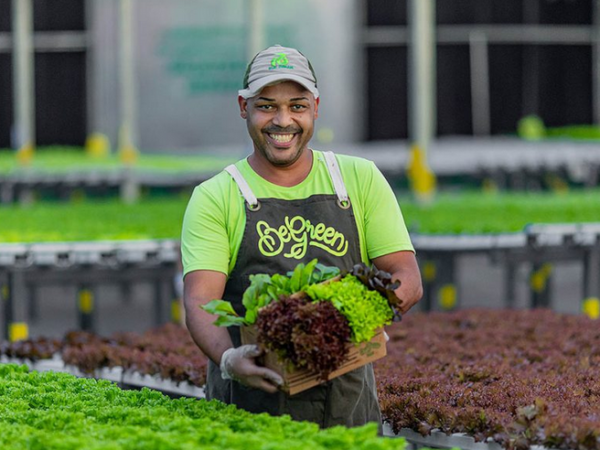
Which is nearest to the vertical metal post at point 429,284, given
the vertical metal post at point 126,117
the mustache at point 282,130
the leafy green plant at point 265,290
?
the vertical metal post at point 126,117

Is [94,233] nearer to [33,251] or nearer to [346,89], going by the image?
[33,251]

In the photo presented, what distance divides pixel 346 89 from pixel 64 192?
541 inches

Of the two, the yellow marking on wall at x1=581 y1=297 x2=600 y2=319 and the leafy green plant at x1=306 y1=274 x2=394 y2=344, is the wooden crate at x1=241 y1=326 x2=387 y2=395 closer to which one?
the leafy green plant at x1=306 y1=274 x2=394 y2=344

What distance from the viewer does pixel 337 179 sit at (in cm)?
448

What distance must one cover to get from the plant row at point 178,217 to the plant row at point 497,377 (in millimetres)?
2545

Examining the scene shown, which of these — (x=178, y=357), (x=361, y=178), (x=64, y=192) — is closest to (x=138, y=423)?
(x=361, y=178)

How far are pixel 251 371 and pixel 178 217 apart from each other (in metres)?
8.37

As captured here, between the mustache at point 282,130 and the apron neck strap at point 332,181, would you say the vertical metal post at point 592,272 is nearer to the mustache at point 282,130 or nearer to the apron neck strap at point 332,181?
the apron neck strap at point 332,181

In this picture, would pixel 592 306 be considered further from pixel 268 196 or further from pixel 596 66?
pixel 596 66

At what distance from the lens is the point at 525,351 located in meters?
6.59

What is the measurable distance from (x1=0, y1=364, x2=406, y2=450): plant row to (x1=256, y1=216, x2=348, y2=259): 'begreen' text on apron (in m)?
0.55

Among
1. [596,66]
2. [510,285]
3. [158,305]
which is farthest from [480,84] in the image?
[158,305]

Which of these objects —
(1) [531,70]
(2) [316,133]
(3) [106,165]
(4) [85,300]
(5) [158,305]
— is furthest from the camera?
(1) [531,70]

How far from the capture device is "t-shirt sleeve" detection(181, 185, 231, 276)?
14.2 ft
